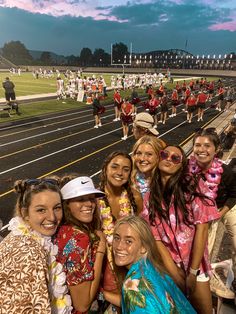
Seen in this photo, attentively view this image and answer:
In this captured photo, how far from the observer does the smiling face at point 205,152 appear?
3.63 meters

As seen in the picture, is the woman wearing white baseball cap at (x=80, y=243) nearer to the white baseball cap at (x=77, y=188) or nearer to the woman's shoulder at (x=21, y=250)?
the white baseball cap at (x=77, y=188)

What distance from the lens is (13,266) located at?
5.03ft

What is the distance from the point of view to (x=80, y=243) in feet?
6.91

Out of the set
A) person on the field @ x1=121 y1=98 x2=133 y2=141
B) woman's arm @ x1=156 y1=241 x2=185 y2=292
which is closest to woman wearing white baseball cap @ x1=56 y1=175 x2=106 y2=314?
woman's arm @ x1=156 y1=241 x2=185 y2=292

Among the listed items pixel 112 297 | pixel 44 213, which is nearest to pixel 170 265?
pixel 112 297

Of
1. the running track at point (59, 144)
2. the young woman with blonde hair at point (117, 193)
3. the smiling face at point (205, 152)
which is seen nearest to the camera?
the young woman with blonde hair at point (117, 193)

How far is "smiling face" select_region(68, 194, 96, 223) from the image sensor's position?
7.86 ft

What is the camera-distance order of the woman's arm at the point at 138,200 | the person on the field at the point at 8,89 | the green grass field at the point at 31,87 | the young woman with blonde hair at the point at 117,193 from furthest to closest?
the green grass field at the point at 31,87
the person on the field at the point at 8,89
the woman's arm at the point at 138,200
the young woman with blonde hair at the point at 117,193

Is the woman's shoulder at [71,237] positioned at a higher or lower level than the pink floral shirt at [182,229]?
higher

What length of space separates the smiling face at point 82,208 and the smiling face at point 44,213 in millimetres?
200

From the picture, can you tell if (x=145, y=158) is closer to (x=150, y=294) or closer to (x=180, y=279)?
(x=180, y=279)

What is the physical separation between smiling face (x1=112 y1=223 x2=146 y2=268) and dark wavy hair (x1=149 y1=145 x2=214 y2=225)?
69 centimetres

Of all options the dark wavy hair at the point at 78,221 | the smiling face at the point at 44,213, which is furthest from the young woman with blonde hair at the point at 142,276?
the smiling face at the point at 44,213

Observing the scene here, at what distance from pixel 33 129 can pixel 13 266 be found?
52.0 ft
